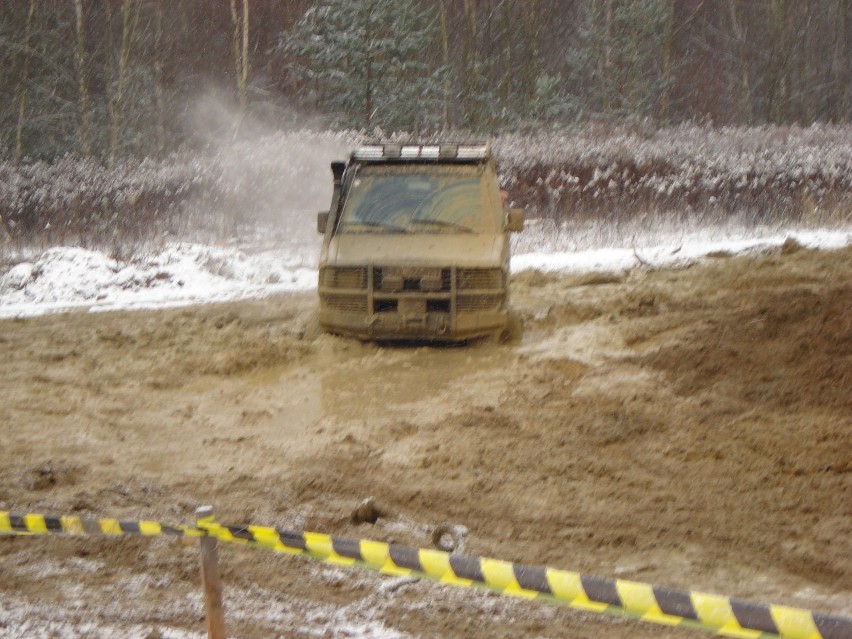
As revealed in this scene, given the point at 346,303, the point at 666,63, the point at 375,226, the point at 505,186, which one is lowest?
the point at 346,303

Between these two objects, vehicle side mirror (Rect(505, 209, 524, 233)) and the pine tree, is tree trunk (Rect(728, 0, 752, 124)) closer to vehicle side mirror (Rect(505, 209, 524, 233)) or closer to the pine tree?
the pine tree

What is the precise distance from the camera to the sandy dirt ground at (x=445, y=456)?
17.2 ft

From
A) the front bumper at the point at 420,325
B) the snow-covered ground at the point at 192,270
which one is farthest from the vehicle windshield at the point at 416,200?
the snow-covered ground at the point at 192,270

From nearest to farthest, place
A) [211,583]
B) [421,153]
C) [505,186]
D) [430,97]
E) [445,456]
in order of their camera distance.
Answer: [211,583], [445,456], [421,153], [505,186], [430,97]

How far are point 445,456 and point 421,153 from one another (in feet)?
15.2

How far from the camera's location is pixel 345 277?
35.2ft

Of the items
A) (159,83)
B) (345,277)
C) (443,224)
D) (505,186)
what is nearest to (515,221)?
(443,224)

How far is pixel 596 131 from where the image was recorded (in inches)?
1097

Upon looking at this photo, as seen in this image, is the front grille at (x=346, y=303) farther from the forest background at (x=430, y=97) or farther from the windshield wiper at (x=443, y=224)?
the forest background at (x=430, y=97)

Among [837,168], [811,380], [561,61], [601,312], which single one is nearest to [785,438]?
[811,380]

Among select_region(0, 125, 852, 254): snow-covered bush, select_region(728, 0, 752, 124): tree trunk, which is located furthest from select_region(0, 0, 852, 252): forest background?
select_region(728, 0, 752, 124): tree trunk

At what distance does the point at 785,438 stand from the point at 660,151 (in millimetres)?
14968

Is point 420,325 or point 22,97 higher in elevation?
point 22,97

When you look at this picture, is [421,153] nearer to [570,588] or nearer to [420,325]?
[420,325]
